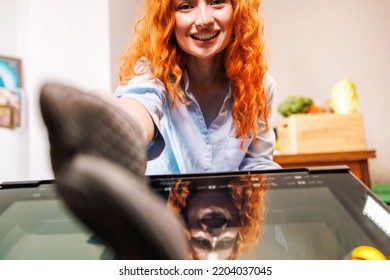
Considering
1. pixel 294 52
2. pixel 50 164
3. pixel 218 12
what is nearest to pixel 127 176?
pixel 50 164

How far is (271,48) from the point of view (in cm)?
150

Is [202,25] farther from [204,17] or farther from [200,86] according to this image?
[200,86]

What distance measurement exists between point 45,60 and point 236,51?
1.47 feet

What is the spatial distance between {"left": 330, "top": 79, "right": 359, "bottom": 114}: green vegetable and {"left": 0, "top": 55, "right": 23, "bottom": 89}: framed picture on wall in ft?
3.32

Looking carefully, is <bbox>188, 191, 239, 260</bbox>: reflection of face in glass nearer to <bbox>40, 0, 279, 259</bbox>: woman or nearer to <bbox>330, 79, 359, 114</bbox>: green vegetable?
<bbox>40, 0, 279, 259</bbox>: woman

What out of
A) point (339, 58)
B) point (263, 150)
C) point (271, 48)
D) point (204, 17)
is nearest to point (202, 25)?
point (204, 17)

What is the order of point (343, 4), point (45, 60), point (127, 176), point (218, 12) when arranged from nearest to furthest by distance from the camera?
point (127, 176), point (218, 12), point (45, 60), point (343, 4)

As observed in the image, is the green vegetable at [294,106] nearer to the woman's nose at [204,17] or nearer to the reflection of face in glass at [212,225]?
the woman's nose at [204,17]

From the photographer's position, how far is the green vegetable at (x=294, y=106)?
138 centimetres

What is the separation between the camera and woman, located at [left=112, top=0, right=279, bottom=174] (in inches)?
23.7

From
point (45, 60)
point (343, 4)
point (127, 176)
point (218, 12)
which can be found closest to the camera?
point (127, 176)
